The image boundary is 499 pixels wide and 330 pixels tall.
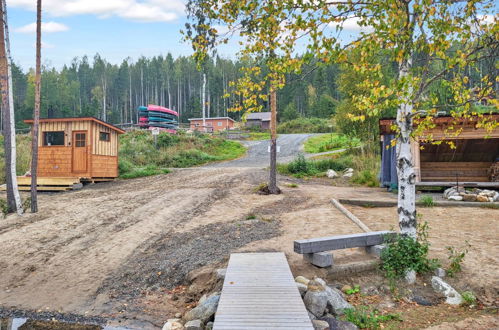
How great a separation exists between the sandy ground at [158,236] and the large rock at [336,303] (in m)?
0.99

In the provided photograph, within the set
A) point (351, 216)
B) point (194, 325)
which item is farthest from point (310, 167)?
point (194, 325)

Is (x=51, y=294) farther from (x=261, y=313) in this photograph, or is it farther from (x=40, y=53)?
(x=40, y=53)

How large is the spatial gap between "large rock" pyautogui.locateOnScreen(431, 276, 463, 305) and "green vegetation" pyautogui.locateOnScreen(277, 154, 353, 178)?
13.7 meters

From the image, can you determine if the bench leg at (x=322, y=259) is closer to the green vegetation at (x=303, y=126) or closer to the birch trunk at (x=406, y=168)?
the birch trunk at (x=406, y=168)

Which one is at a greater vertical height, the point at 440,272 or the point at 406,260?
the point at 406,260

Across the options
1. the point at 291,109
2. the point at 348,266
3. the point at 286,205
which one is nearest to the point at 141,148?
the point at 286,205

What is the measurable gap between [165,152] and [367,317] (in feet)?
75.7

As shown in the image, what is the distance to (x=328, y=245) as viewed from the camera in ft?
19.3

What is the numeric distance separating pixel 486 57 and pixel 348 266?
364 centimetres

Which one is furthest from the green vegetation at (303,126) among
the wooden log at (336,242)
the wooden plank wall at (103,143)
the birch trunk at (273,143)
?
the wooden log at (336,242)

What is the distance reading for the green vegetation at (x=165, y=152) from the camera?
848 inches

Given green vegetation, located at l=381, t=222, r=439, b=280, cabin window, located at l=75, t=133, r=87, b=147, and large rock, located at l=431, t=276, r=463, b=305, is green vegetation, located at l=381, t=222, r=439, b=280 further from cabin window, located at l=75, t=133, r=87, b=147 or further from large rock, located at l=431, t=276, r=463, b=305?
cabin window, located at l=75, t=133, r=87, b=147

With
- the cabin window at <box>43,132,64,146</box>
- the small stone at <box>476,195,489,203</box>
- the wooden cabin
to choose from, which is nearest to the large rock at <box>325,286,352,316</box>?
the small stone at <box>476,195,489,203</box>

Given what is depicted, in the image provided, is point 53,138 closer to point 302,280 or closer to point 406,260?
point 302,280
